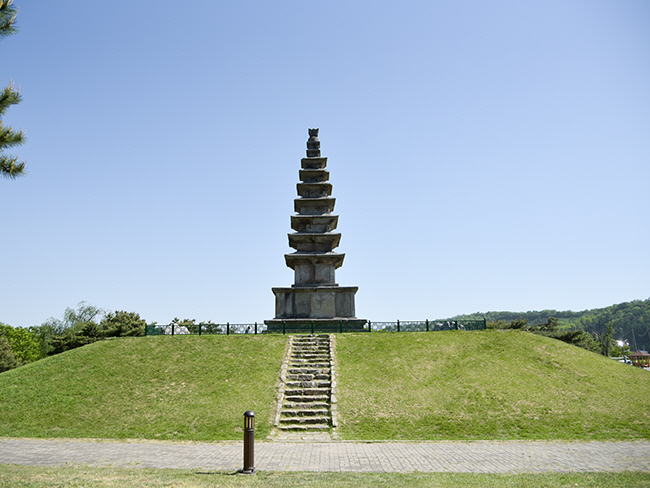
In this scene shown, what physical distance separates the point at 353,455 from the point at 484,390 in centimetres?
906

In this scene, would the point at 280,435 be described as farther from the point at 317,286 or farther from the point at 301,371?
the point at 317,286

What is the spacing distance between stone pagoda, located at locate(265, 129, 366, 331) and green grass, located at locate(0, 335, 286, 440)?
620 centimetres

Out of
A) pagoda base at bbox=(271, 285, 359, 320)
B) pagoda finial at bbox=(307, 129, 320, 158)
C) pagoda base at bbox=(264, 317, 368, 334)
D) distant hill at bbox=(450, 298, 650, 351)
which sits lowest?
distant hill at bbox=(450, 298, 650, 351)

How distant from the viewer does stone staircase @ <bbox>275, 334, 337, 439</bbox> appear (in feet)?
56.0

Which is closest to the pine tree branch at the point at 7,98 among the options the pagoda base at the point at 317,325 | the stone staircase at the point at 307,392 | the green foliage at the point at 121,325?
the stone staircase at the point at 307,392

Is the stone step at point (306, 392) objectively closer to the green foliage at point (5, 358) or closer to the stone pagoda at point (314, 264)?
the stone pagoda at point (314, 264)

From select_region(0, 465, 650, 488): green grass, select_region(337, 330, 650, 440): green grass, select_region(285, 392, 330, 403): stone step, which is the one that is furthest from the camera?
select_region(285, 392, 330, 403): stone step

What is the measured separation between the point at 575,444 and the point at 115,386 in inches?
801

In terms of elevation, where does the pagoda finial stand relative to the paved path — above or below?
above

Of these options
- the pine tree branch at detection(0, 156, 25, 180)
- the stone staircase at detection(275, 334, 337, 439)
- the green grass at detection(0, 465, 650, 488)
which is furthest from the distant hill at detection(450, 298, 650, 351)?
the pine tree branch at detection(0, 156, 25, 180)

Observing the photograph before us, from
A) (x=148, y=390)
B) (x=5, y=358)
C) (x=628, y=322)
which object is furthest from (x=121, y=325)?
(x=628, y=322)

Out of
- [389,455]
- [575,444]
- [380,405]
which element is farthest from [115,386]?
[575,444]

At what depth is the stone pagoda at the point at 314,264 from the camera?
3262cm

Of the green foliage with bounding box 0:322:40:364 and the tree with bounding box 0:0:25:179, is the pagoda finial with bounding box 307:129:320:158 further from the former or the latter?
the green foliage with bounding box 0:322:40:364
